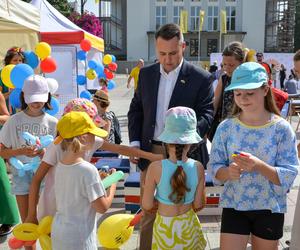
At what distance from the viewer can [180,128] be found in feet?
8.20

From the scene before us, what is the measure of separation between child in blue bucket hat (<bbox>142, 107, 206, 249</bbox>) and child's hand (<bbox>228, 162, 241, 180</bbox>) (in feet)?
0.79

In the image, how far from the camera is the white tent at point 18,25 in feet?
18.7

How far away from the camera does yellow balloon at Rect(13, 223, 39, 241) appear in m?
2.65

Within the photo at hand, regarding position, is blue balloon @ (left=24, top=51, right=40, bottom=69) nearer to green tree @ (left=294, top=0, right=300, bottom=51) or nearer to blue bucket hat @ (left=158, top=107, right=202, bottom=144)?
blue bucket hat @ (left=158, top=107, right=202, bottom=144)

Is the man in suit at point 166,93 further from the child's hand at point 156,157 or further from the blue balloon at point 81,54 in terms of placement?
the blue balloon at point 81,54

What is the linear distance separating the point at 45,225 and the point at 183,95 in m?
1.34

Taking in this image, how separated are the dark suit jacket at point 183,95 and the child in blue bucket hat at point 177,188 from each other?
50cm

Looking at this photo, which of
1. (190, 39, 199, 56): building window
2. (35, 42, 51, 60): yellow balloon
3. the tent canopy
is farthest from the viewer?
(190, 39, 199, 56): building window

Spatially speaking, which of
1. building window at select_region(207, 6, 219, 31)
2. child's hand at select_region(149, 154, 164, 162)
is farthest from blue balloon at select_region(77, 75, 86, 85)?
building window at select_region(207, 6, 219, 31)

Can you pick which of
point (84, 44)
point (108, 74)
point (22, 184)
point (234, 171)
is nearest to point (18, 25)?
point (84, 44)

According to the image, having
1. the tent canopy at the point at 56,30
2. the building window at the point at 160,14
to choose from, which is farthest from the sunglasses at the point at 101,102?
the building window at the point at 160,14

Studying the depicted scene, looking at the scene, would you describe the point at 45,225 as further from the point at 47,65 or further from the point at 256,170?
the point at 47,65

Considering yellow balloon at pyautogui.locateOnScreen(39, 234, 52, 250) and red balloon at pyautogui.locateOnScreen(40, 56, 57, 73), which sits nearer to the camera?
yellow balloon at pyautogui.locateOnScreen(39, 234, 52, 250)

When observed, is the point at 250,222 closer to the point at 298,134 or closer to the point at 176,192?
the point at 176,192
